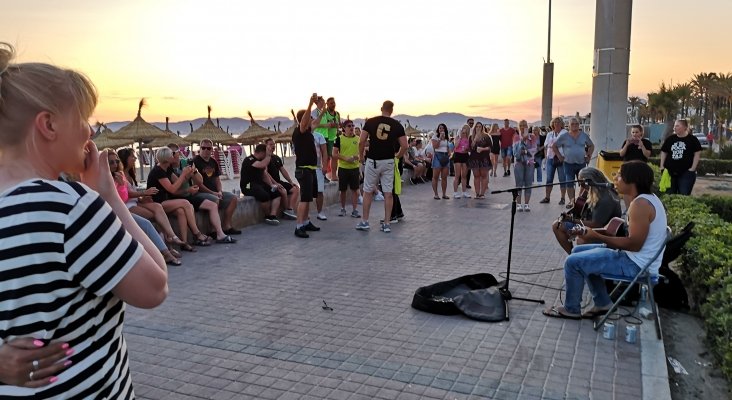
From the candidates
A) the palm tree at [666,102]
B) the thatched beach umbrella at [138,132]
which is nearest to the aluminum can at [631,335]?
the thatched beach umbrella at [138,132]

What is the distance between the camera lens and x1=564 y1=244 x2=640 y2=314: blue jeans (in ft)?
15.6

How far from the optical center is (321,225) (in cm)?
998

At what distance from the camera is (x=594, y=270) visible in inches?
190

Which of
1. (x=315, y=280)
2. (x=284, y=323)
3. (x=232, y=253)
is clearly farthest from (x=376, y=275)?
→ (x=232, y=253)

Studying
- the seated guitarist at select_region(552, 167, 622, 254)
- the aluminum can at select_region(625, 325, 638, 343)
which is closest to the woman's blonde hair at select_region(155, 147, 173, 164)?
the seated guitarist at select_region(552, 167, 622, 254)

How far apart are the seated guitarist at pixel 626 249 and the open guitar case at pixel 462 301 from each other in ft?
1.84

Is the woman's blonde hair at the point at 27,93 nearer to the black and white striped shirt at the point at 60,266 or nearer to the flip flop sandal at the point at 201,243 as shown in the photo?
the black and white striped shirt at the point at 60,266

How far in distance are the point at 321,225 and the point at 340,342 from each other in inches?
218

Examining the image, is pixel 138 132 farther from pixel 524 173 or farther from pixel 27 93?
pixel 27 93

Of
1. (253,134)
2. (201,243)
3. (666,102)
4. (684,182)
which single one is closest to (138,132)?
(253,134)

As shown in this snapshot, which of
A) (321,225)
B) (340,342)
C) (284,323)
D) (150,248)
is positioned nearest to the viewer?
(150,248)

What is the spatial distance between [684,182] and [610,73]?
4.52 metres

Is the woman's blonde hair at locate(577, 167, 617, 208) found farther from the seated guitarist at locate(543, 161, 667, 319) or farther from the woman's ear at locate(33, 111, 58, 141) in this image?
the woman's ear at locate(33, 111, 58, 141)

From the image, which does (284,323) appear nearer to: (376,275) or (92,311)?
(376,275)
